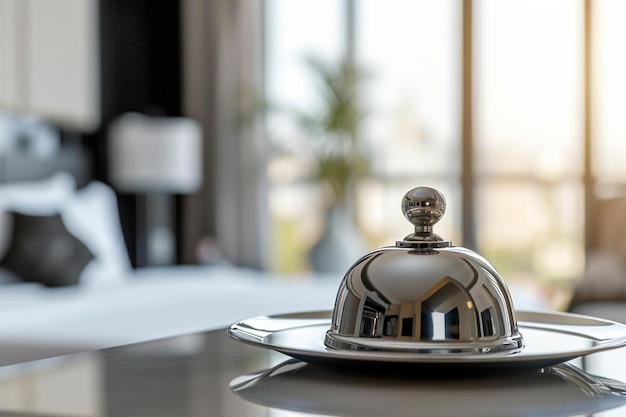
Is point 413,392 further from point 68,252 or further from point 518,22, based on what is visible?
point 518,22

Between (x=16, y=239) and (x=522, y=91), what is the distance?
3.81 m

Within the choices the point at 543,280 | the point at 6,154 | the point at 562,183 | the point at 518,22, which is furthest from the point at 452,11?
the point at 6,154

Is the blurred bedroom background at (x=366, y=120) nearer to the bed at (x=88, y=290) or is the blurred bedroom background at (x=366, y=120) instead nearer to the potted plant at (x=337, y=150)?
the potted plant at (x=337, y=150)

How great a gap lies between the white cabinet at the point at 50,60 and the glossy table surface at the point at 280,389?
145 inches

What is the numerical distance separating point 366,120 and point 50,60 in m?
2.43

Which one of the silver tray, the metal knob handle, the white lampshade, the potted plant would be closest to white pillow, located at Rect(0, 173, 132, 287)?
the white lampshade

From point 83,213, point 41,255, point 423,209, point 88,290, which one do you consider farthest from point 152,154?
point 423,209

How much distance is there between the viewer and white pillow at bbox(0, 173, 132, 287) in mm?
4309

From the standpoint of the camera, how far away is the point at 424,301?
957 mm

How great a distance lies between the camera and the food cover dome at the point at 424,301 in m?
0.95

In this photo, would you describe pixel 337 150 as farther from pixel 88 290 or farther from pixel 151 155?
pixel 88 290

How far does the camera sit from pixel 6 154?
4703 mm

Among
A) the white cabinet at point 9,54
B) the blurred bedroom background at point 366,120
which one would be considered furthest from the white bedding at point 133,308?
the blurred bedroom background at point 366,120

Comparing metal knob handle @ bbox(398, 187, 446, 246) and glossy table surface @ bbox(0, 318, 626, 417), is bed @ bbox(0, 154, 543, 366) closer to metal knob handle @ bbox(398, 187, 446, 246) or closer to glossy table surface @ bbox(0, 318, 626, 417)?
glossy table surface @ bbox(0, 318, 626, 417)
